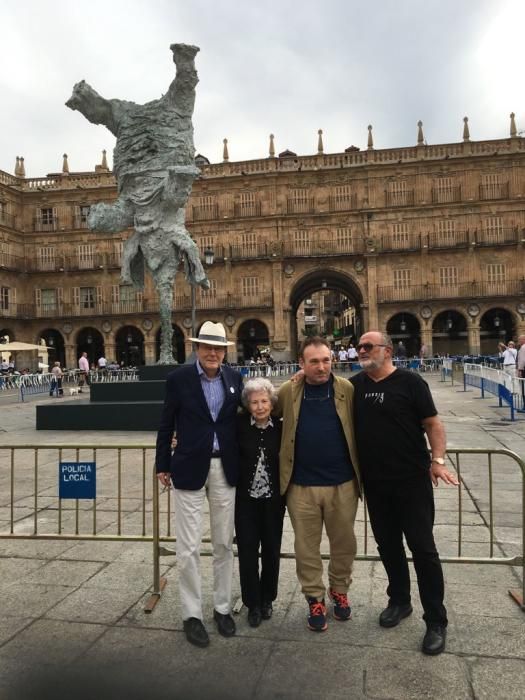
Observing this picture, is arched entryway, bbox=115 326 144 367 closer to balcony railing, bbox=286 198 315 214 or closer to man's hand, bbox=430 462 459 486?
balcony railing, bbox=286 198 315 214

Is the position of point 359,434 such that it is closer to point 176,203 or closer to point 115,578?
point 115,578

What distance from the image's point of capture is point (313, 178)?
32.3m

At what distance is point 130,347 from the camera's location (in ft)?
118

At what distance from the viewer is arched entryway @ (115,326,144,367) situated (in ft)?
117

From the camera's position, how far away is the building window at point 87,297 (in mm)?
34531

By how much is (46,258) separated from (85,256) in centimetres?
260

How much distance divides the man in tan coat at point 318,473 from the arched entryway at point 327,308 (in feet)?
2.54

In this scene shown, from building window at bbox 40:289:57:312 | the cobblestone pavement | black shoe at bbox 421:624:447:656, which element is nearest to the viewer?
the cobblestone pavement

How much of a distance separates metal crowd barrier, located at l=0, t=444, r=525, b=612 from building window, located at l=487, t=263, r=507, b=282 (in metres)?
26.9

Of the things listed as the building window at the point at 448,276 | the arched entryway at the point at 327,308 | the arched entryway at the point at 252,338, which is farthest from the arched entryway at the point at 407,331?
the arched entryway at the point at 252,338

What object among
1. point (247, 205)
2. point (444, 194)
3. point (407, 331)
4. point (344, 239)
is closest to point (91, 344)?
point (247, 205)

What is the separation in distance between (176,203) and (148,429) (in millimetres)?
4202

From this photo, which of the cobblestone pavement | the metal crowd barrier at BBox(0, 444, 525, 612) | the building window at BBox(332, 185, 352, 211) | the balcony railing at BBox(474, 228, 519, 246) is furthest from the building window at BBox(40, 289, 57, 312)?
the cobblestone pavement

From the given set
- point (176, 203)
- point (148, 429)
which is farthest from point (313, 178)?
point (148, 429)
